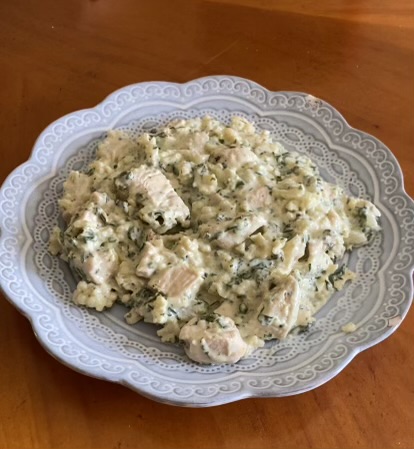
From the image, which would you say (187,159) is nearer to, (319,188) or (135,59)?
(319,188)

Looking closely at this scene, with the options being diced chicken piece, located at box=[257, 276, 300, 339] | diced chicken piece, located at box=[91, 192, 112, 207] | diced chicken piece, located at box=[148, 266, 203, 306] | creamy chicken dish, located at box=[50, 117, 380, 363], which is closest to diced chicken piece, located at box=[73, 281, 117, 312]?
creamy chicken dish, located at box=[50, 117, 380, 363]

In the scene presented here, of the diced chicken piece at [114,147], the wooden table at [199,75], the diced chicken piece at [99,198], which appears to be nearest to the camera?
the wooden table at [199,75]

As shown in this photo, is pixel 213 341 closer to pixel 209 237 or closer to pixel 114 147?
pixel 209 237

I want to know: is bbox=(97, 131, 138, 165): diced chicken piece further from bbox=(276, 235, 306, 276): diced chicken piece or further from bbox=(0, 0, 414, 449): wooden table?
bbox=(276, 235, 306, 276): diced chicken piece

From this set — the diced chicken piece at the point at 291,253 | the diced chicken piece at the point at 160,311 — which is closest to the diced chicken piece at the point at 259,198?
the diced chicken piece at the point at 291,253

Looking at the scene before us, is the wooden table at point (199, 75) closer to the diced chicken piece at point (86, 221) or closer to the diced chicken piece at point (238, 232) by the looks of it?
the diced chicken piece at point (86, 221)

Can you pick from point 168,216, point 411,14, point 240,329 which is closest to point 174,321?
point 240,329
